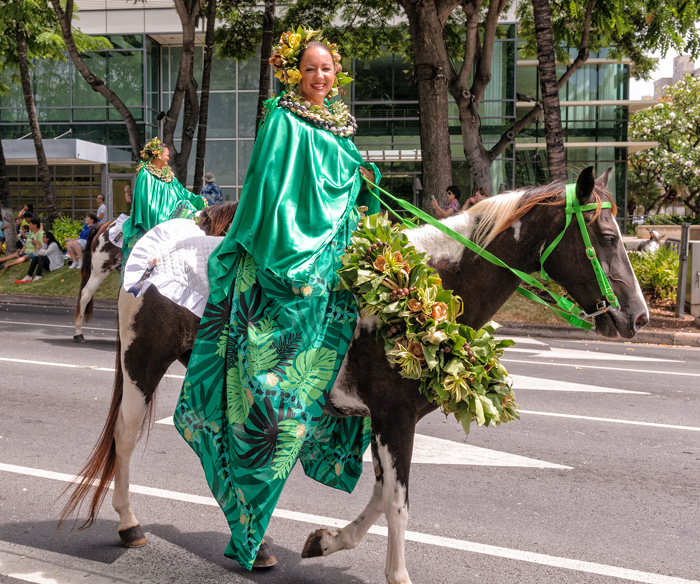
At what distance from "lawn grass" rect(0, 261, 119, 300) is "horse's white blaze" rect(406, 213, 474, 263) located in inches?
558

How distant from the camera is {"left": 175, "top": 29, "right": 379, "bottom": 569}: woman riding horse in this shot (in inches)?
132

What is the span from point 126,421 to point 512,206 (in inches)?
95.3

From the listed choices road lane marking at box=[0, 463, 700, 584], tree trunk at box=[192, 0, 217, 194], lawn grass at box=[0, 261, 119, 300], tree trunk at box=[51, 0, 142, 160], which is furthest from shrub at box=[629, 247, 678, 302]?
road lane marking at box=[0, 463, 700, 584]

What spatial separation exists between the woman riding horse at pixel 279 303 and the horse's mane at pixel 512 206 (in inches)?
24.8

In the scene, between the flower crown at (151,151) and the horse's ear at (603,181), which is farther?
the flower crown at (151,151)

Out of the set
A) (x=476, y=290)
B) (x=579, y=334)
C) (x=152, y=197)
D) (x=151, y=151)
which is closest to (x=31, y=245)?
(x=151, y=151)

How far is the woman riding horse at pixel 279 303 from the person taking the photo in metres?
3.36

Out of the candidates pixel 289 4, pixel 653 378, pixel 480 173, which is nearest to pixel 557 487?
pixel 653 378

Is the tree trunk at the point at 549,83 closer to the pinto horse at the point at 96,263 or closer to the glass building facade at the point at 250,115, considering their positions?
the pinto horse at the point at 96,263

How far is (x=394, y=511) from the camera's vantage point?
3227mm

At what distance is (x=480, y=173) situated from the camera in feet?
53.0

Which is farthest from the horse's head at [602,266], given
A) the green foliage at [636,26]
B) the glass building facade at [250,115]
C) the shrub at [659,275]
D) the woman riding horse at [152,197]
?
the glass building facade at [250,115]

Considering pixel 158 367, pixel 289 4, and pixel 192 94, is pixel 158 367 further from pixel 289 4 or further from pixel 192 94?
pixel 289 4

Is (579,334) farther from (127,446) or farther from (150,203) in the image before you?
(127,446)
